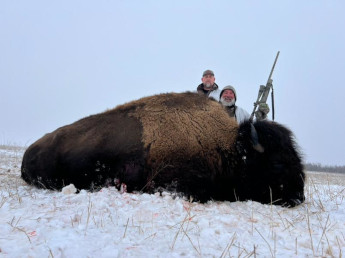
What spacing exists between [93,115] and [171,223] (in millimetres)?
2814

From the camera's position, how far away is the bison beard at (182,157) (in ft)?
12.6

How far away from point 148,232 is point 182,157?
68.1 inches

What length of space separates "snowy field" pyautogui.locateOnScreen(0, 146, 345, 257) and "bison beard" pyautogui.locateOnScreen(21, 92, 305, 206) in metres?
0.79

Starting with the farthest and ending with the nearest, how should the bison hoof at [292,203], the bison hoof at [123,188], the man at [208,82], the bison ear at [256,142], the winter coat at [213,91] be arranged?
the man at [208,82]
the winter coat at [213,91]
the bison ear at [256,142]
the bison hoof at [123,188]
the bison hoof at [292,203]

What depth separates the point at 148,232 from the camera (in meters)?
2.19

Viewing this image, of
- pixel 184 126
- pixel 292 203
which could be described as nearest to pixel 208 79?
pixel 184 126

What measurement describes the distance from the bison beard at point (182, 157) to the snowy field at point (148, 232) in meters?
0.79

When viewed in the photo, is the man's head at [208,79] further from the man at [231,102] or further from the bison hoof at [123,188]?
the bison hoof at [123,188]

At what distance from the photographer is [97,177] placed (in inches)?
161

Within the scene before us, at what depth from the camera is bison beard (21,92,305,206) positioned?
384 centimetres

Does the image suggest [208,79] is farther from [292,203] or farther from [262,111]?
[292,203]

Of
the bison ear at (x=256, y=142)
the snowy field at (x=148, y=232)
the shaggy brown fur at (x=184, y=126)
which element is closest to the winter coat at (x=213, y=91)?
the shaggy brown fur at (x=184, y=126)

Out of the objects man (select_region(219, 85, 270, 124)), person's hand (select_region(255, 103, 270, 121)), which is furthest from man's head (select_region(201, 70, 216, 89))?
person's hand (select_region(255, 103, 270, 121))

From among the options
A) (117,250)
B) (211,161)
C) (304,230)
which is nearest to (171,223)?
(117,250)
